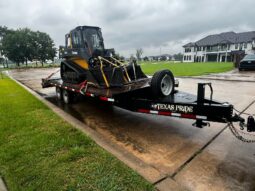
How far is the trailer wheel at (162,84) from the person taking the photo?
4.84m

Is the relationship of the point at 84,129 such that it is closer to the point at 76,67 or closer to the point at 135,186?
the point at 135,186

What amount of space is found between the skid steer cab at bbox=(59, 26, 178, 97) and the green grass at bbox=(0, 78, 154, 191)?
67.5 inches

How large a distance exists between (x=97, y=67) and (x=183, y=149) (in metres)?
3.48

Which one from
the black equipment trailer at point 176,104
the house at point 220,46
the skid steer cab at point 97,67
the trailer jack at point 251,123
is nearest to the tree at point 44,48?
the house at point 220,46

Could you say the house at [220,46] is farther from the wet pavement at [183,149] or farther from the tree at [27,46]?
the wet pavement at [183,149]

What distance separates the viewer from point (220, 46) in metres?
66.1

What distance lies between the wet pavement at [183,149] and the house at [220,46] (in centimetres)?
5932

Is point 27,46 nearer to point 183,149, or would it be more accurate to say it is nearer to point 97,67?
point 97,67

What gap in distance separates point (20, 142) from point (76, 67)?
13.6 ft

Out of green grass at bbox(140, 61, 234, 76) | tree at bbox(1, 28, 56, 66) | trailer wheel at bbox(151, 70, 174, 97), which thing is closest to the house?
green grass at bbox(140, 61, 234, 76)

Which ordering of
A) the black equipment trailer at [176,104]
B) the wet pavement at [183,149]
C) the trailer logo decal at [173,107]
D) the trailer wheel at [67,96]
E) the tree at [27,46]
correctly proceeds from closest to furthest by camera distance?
1. the wet pavement at [183,149]
2. the black equipment trailer at [176,104]
3. the trailer logo decal at [173,107]
4. the trailer wheel at [67,96]
5. the tree at [27,46]

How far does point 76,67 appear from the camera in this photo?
8188mm

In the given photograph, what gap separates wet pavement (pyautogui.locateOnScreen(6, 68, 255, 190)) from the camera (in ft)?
10.9

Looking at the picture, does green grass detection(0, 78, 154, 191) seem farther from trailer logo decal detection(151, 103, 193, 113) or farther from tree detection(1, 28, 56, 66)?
tree detection(1, 28, 56, 66)
